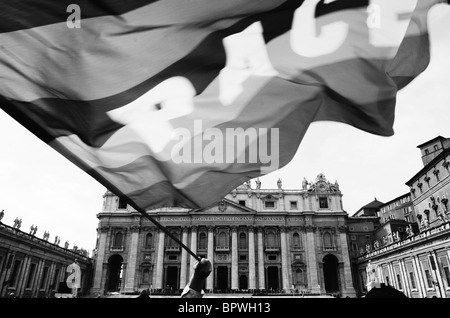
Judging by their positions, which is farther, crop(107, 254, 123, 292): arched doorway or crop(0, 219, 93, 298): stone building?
crop(107, 254, 123, 292): arched doorway

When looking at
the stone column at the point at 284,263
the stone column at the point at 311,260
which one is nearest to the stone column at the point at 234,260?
the stone column at the point at 284,263

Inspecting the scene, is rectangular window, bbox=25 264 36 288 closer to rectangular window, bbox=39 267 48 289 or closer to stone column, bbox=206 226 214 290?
rectangular window, bbox=39 267 48 289

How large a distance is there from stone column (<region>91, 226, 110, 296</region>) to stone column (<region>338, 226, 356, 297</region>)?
135 ft

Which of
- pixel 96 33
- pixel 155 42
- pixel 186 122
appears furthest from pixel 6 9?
pixel 186 122

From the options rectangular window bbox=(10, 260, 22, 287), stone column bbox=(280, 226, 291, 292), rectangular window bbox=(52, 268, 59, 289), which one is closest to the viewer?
rectangular window bbox=(10, 260, 22, 287)

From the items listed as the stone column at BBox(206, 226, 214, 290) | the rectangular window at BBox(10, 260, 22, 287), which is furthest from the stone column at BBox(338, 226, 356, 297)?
the rectangular window at BBox(10, 260, 22, 287)

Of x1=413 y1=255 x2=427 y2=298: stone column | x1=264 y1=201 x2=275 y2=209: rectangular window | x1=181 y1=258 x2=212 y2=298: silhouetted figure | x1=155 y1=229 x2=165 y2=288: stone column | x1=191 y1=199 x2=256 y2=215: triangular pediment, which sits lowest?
x1=181 y1=258 x2=212 y2=298: silhouetted figure

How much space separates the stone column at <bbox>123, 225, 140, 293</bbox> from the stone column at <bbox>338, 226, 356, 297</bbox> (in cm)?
3554

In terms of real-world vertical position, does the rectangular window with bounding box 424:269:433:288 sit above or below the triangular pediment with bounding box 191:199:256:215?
below

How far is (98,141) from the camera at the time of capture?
211 inches

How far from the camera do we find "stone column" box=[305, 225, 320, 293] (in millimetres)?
54513

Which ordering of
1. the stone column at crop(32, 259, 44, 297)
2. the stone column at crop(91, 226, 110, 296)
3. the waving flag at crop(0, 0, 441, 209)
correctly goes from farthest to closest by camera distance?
the stone column at crop(91, 226, 110, 296) → the stone column at crop(32, 259, 44, 297) → the waving flag at crop(0, 0, 441, 209)

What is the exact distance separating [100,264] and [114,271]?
212 inches
